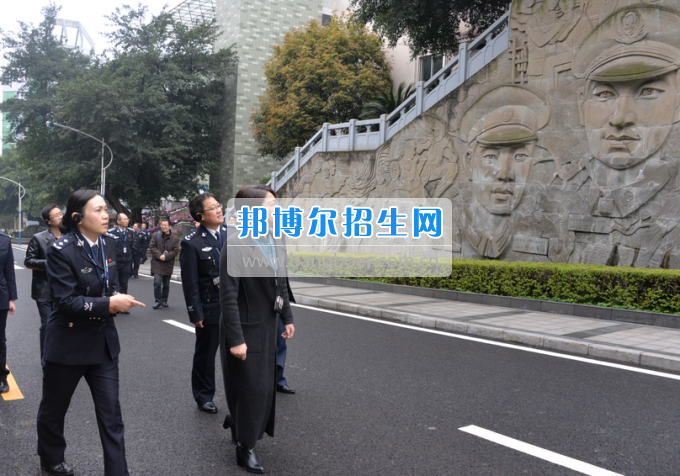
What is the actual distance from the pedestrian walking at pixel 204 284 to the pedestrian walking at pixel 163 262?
6.46 metres

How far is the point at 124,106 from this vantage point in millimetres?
27969

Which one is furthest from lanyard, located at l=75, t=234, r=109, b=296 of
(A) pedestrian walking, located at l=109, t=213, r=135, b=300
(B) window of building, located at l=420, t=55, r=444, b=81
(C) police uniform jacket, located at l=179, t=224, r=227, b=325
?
(B) window of building, located at l=420, t=55, r=444, b=81

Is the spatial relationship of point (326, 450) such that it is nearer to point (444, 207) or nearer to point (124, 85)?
point (444, 207)

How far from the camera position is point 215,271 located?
4914 mm

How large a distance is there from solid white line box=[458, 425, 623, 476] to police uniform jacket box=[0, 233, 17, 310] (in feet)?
14.2

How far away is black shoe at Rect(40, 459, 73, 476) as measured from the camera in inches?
135

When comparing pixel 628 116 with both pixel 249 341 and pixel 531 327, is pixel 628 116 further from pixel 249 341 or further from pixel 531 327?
pixel 249 341

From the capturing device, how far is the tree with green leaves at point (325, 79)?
24.3 meters

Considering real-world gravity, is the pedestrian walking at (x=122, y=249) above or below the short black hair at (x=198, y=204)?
below

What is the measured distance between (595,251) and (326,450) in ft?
32.0

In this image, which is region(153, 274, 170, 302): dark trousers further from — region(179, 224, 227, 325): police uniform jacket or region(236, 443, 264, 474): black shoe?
region(236, 443, 264, 474): black shoe

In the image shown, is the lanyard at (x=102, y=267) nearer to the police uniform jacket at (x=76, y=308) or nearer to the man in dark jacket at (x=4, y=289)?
the police uniform jacket at (x=76, y=308)

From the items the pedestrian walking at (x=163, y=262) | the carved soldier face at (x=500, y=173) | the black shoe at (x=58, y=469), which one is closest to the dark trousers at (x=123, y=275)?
the pedestrian walking at (x=163, y=262)

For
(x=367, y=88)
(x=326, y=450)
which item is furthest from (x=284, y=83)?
(x=326, y=450)
